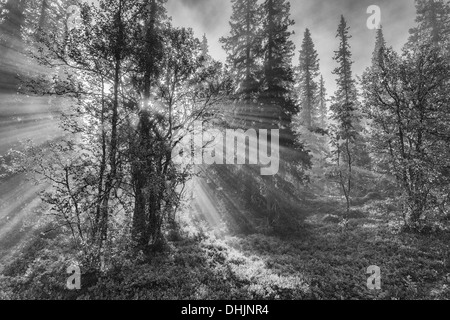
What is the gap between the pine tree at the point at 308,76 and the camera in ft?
111

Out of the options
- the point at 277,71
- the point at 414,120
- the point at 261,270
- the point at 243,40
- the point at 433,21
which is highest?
the point at 433,21

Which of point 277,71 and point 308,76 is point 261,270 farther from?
point 308,76

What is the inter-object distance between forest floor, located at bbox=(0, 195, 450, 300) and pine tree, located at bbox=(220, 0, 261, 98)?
13.7m

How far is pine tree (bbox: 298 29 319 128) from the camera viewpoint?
111ft

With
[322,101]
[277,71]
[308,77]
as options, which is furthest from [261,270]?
[322,101]

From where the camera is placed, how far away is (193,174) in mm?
10961

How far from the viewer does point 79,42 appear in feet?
30.6

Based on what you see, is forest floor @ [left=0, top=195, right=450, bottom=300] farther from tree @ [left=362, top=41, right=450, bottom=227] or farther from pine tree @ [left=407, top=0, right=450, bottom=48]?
pine tree @ [left=407, top=0, right=450, bottom=48]

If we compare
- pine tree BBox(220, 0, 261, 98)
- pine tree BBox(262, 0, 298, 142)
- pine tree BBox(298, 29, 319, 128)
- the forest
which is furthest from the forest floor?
pine tree BBox(298, 29, 319, 128)

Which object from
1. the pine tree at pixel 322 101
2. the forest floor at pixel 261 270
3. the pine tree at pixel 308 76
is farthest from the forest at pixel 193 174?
the pine tree at pixel 322 101

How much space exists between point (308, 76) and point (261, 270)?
3122cm

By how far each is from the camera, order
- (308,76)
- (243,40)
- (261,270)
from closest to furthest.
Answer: (261,270) < (243,40) < (308,76)
